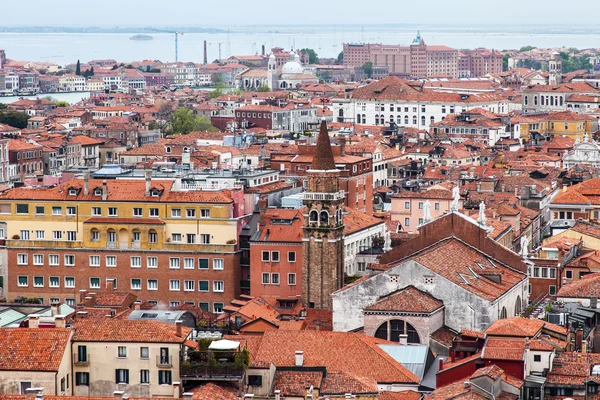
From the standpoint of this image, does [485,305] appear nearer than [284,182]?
Yes

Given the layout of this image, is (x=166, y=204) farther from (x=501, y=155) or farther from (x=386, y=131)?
(x=386, y=131)

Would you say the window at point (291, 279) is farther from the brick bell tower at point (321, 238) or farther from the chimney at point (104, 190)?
the chimney at point (104, 190)

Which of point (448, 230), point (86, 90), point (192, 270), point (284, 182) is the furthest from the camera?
point (86, 90)

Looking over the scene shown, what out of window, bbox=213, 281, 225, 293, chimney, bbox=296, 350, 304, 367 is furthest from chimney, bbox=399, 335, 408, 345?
window, bbox=213, 281, 225, 293

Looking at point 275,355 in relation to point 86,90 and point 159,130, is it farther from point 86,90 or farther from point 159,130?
point 86,90

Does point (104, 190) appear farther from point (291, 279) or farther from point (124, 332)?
point (124, 332)

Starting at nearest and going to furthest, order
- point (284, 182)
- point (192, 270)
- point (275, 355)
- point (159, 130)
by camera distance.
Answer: point (275, 355), point (192, 270), point (284, 182), point (159, 130)

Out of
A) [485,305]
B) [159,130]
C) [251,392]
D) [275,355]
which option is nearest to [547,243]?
[485,305]
